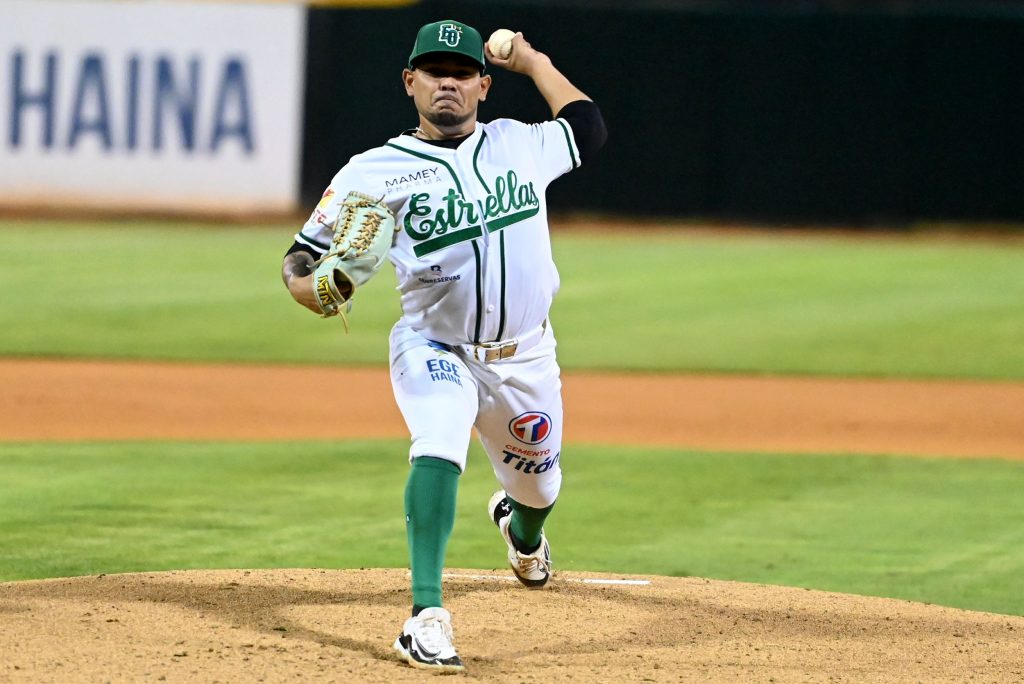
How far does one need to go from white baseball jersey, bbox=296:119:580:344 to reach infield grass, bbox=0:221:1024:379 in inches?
277

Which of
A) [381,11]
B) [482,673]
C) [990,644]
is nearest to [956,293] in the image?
[381,11]

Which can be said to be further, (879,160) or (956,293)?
(879,160)

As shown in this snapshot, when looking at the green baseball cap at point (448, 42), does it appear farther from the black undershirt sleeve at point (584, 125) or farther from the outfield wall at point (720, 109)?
the outfield wall at point (720, 109)

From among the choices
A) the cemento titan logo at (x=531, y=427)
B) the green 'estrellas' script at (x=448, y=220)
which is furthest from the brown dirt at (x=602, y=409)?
the green 'estrellas' script at (x=448, y=220)

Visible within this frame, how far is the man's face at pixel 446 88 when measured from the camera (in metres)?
5.05

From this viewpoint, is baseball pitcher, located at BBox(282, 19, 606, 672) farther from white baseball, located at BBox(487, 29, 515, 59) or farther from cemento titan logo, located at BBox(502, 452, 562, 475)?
white baseball, located at BBox(487, 29, 515, 59)

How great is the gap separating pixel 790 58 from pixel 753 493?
13.7 m

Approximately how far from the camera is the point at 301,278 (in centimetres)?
480

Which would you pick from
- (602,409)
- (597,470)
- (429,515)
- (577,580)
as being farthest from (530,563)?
(602,409)

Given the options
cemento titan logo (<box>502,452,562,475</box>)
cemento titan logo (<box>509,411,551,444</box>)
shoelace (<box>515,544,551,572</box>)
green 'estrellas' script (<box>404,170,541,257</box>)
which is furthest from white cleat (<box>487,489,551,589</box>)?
green 'estrellas' script (<box>404,170,541,257</box>)

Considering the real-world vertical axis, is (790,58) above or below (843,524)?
above

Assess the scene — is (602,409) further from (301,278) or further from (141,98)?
(141,98)

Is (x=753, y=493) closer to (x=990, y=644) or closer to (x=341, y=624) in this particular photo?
(x=990, y=644)

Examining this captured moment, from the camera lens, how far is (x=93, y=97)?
64.0 ft
